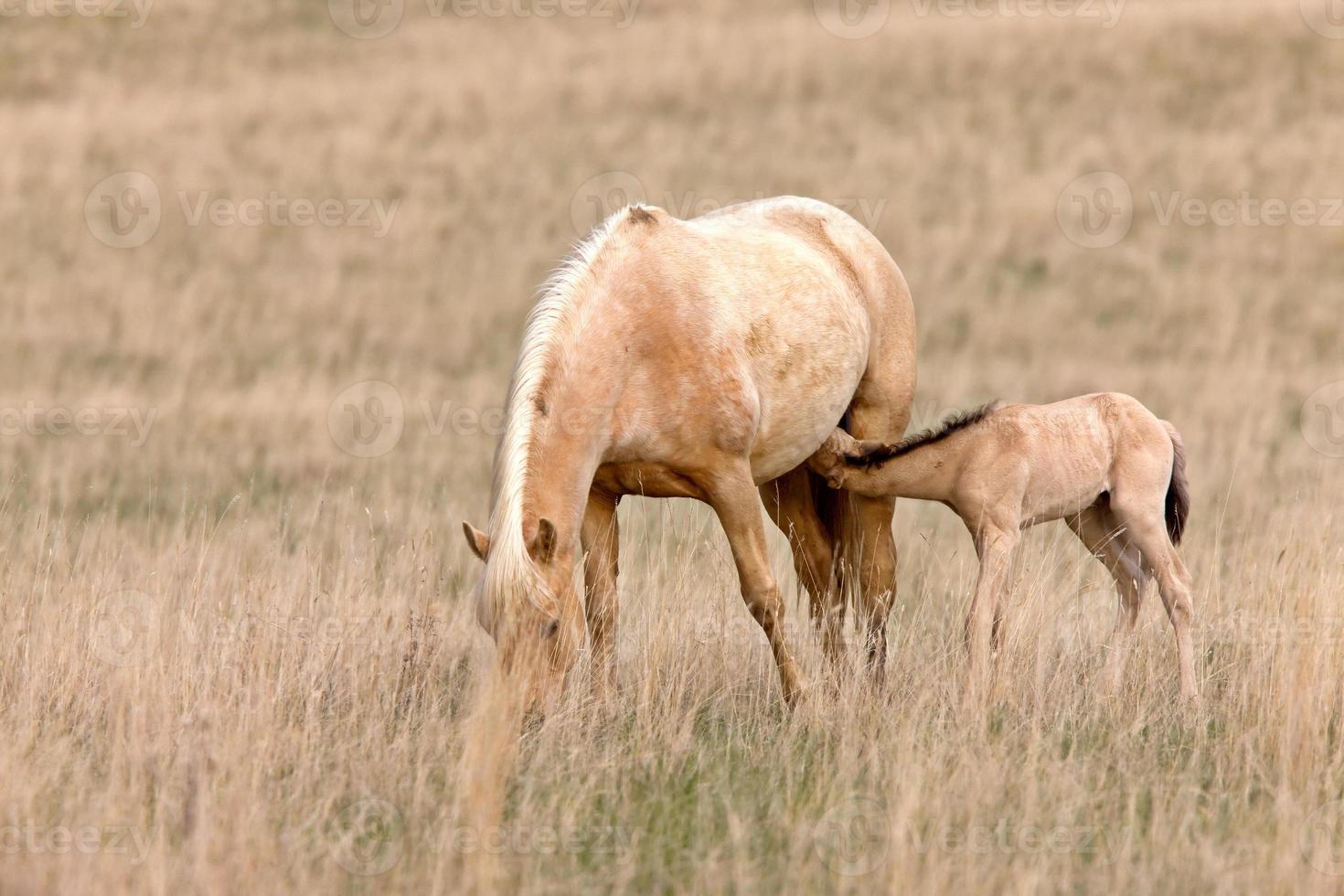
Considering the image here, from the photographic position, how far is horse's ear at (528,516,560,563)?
4809 mm

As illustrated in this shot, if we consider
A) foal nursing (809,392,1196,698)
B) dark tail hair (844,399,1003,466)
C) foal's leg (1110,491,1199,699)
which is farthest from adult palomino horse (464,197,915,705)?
foal's leg (1110,491,1199,699)

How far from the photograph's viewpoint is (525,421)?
5.11 meters

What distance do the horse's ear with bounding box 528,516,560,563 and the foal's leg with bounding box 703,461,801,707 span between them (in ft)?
3.45

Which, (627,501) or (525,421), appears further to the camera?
(627,501)

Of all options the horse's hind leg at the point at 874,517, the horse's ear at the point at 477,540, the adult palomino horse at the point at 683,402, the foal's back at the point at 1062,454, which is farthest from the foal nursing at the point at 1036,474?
the horse's ear at the point at 477,540

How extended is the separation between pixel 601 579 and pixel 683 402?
839mm

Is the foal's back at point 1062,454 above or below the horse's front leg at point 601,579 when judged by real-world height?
above

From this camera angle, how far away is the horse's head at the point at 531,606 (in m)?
4.74

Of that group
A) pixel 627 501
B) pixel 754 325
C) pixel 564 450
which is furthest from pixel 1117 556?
pixel 627 501

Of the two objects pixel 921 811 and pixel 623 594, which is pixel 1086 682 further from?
pixel 623 594

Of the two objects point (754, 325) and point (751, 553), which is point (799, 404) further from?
point (751, 553)

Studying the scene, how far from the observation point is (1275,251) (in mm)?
20234

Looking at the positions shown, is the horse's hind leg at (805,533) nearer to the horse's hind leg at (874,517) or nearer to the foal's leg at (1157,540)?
the horse's hind leg at (874,517)

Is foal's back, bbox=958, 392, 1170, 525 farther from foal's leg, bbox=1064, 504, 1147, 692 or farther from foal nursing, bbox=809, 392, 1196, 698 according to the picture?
foal's leg, bbox=1064, 504, 1147, 692
